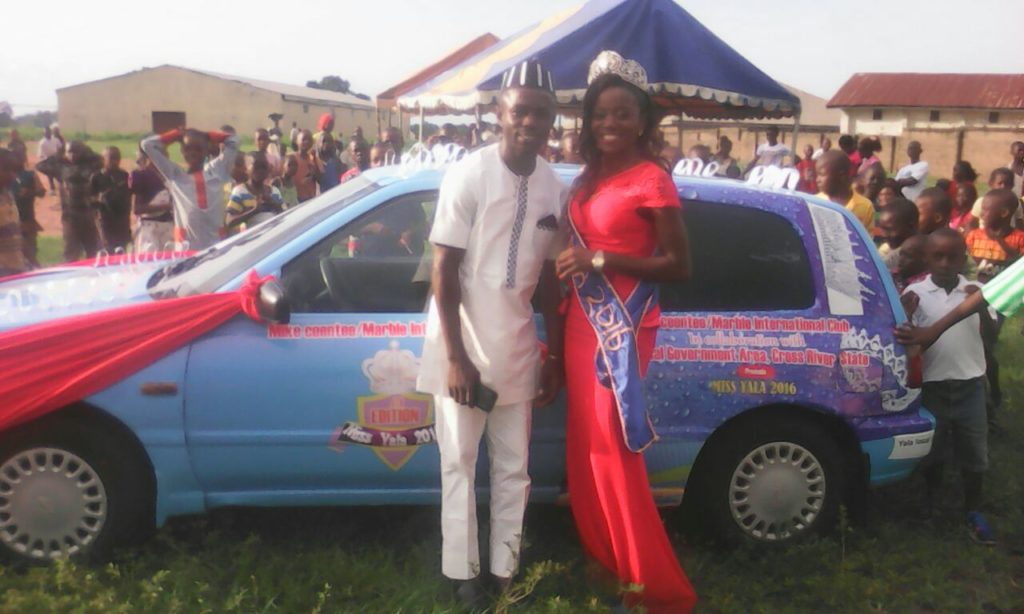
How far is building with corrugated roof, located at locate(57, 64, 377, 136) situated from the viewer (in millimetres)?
46812

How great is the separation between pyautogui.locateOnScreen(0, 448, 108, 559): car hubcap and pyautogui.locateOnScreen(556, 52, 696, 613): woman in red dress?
5.91ft

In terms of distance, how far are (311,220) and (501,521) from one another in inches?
55.4

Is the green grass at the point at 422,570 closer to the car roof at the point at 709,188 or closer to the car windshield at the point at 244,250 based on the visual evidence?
the car windshield at the point at 244,250

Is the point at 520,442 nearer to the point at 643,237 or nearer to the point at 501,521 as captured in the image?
the point at 501,521

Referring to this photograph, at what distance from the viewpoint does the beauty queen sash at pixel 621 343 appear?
300 centimetres

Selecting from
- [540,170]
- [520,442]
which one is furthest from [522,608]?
[540,170]

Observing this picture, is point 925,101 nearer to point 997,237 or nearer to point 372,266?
point 997,237

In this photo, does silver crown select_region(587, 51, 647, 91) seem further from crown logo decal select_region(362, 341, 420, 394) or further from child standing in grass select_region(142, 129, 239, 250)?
child standing in grass select_region(142, 129, 239, 250)

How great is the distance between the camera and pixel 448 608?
10.4 feet

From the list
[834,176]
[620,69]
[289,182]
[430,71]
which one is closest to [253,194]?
[289,182]

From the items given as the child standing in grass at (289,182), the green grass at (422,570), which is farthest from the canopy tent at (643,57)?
the green grass at (422,570)

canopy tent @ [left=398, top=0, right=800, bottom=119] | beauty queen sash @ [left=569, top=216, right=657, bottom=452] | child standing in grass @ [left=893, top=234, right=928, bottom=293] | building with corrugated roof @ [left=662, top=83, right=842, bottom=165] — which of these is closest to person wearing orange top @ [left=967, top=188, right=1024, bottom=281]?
child standing in grass @ [left=893, top=234, right=928, bottom=293]

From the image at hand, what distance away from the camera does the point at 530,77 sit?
2.89m

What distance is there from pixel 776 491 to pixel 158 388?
2.46m
